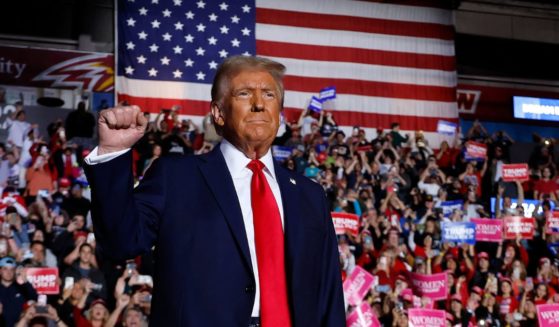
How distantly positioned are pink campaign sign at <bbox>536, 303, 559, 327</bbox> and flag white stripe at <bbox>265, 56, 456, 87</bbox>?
699 cm

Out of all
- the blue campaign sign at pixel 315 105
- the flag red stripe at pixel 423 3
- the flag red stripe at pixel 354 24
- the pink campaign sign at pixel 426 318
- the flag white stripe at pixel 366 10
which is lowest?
the pink campaign sign at pixel 426 318

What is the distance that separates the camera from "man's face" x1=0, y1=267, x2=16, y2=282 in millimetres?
6688

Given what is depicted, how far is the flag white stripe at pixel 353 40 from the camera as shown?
14.6 meters

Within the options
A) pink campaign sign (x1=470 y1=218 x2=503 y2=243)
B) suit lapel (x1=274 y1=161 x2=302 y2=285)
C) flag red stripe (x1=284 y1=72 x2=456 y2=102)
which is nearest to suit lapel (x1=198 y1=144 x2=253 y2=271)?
suit lapel (x1=274 y1=161 x2=302 y2=285)

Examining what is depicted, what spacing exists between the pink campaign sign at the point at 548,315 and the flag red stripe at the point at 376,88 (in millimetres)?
6828

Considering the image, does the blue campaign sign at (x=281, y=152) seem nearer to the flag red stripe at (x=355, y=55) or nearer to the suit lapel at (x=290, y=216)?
the flag red stripe at (x=355, y=55)

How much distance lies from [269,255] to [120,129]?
1.40 feet

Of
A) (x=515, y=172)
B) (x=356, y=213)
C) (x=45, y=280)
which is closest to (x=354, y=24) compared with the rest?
(x=515, y=172)

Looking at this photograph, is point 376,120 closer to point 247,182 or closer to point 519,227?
point 519,227

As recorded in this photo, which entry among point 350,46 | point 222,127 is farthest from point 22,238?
point 350,46

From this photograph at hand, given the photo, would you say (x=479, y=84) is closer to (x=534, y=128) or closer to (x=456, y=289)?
(x=534, y=128)

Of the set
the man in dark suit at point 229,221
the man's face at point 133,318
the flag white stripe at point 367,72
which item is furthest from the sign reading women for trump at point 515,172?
the man in dark suit at point 229,221

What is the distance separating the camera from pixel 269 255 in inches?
72.6

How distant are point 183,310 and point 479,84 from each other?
15.7 m
